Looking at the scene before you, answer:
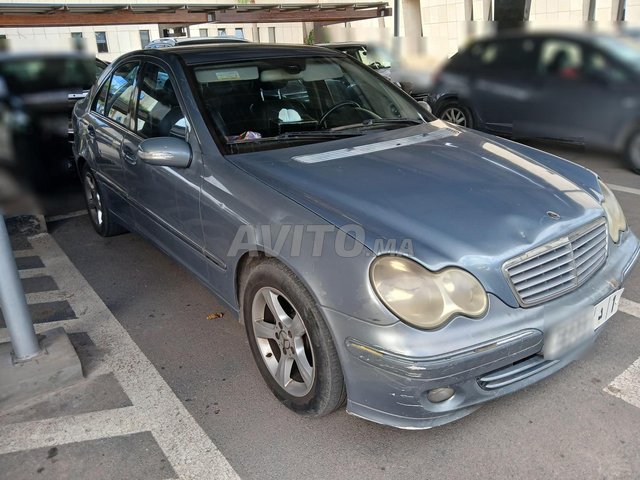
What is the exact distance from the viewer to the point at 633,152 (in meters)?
5.60

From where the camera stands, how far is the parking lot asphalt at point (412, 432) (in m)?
2.07

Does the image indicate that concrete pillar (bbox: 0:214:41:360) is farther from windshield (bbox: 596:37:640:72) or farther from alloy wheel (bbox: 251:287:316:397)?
windshield (bbox: 596:37:640:72)

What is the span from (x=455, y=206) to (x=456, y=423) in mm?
917

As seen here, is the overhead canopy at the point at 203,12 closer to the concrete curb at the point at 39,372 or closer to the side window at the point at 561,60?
the concrete curb at the point at 39,372

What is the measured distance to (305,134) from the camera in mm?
2953

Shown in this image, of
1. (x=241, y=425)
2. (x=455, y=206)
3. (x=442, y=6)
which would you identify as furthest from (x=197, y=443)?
(x=442, y=6)

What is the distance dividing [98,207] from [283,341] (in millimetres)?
2822

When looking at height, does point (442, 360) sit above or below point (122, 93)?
below

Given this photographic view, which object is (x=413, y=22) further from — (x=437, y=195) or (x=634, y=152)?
(x=437, y=195)

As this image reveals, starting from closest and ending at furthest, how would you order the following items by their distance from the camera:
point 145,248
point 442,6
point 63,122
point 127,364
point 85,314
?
point 63,122, point 127,364, point 85,314, point 145,248, point 442,6

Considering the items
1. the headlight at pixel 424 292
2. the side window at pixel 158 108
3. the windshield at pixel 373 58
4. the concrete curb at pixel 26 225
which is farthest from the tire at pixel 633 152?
the windshield at pixel 373 58

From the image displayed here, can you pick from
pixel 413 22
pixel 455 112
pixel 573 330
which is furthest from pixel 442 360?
pixel 455 112

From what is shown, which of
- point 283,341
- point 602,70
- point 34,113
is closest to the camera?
point 34,113

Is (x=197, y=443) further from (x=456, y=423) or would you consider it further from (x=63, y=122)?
(x=63, y=122)
